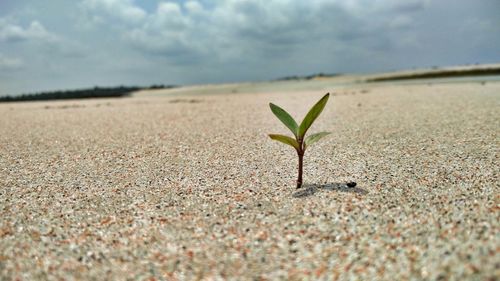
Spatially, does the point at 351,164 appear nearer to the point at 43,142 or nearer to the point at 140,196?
the point at 140,196

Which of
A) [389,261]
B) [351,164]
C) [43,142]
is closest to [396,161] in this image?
[351,164]

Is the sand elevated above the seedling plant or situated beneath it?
situated beneath

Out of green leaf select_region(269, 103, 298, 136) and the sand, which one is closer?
the sand

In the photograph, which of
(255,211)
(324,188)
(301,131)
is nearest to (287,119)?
(301,131)

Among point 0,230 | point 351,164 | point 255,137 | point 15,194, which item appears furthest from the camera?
point 255,137

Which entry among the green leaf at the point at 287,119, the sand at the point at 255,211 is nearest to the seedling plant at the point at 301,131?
the green leaf at the point at 287,119

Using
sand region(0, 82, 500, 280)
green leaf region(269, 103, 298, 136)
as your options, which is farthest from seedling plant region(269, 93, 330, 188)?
sand region(0, 82, 500, 280)

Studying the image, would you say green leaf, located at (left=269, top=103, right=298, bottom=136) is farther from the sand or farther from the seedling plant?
the sand
